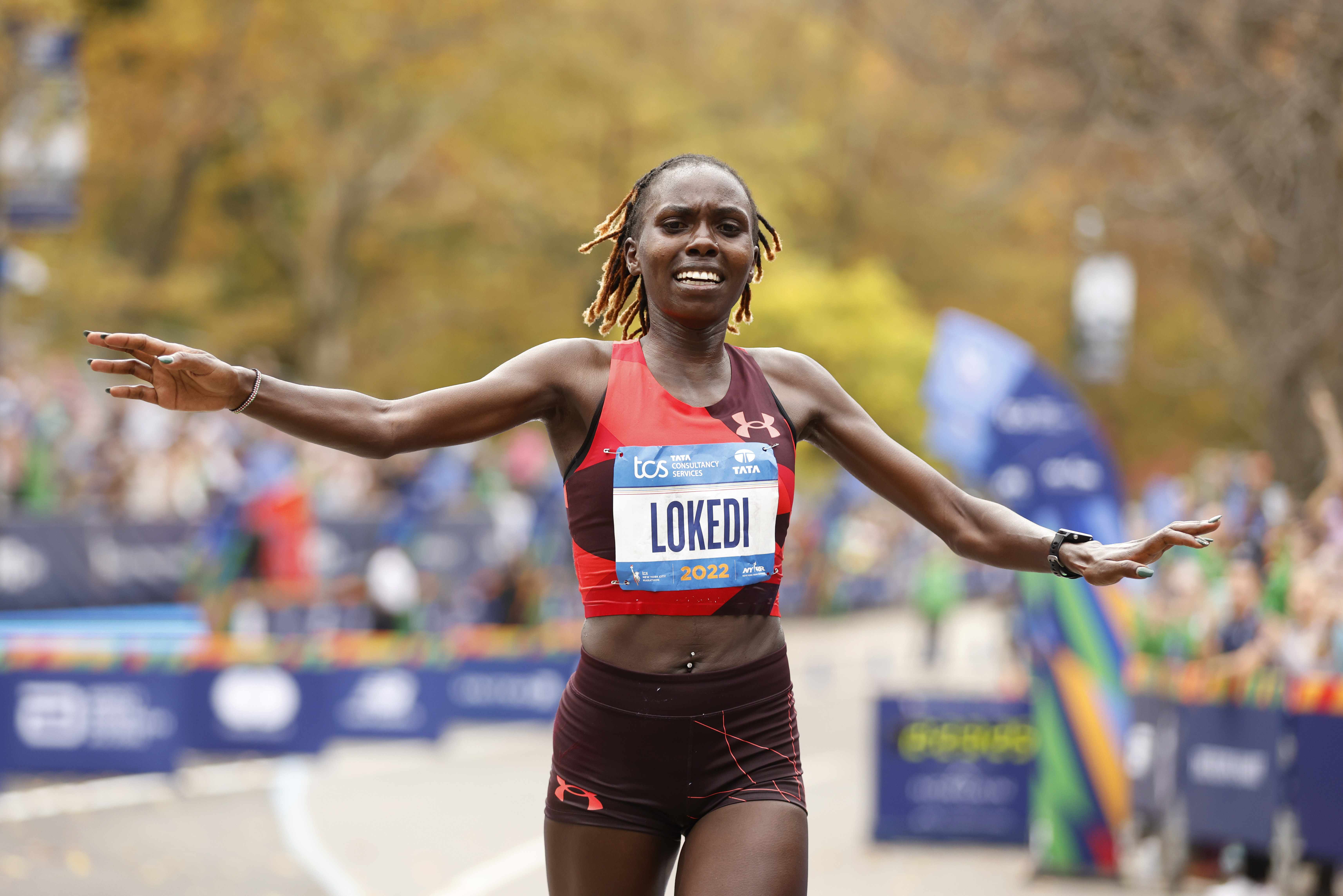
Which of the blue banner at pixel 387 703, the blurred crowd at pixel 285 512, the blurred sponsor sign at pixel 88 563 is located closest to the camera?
the blue banner at pixel 387 703

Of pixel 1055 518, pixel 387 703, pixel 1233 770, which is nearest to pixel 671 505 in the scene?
pixel 1233 770

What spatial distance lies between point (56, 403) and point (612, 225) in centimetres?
1643

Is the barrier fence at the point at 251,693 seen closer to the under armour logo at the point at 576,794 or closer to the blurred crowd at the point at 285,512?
the blurred crowd at the point at 285,512

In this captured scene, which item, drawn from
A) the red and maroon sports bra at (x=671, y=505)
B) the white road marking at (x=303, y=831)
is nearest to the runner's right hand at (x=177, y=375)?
the red and maroon sports bra at (x=671, y=505)

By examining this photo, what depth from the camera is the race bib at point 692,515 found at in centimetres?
332

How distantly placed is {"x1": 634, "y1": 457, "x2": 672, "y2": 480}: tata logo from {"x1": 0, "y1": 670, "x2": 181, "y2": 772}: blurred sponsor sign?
9.07 meters

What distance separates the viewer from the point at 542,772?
12891mm

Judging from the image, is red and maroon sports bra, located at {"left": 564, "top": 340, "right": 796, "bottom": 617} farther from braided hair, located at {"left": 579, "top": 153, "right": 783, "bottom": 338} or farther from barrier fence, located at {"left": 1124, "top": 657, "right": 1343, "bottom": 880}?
barrier fence, located at {"left": 1124, "top": 657, "right": 1343, "bottom": 880}

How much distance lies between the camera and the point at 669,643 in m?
3.33

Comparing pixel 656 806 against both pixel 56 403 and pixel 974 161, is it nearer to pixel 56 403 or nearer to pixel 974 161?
pixel 56 403

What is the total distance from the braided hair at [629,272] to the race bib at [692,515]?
39cm

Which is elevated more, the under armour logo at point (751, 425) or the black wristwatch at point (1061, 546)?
the under armour logo at point (751, 425)

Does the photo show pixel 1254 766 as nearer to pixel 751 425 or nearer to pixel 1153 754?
pixel 1153 754

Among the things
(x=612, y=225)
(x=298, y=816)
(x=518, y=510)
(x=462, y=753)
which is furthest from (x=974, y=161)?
(x=612, y=225)
